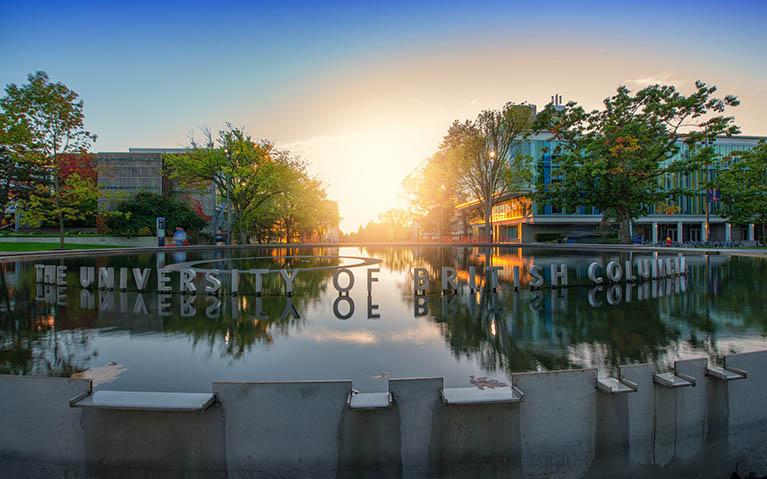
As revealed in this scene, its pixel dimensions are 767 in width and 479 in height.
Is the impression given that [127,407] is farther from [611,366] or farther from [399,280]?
[399,280]

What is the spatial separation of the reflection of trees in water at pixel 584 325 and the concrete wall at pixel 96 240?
4853cm

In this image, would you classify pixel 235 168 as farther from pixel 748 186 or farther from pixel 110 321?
pixel 748 186

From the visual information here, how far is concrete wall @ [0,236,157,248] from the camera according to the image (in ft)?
153

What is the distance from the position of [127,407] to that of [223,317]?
603 cm

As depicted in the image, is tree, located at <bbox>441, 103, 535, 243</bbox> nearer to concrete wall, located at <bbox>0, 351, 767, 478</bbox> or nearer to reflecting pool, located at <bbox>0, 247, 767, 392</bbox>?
reflecting pool, located at <bbox>0, 247, 767, 392</bbox>

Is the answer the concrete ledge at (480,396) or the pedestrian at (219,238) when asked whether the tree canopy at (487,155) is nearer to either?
the pedestrian at (219,238)

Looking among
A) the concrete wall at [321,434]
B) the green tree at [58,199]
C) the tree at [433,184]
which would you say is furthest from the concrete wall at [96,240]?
the concrete wall at [321,434]

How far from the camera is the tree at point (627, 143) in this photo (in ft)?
118

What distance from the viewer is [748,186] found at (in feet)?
167

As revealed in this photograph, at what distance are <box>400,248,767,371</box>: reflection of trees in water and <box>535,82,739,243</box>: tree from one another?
2710 cm

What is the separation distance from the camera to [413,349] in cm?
668

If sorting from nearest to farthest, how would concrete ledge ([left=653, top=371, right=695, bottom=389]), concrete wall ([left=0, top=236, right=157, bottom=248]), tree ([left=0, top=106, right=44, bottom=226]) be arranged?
concrete ledge ([left=653, top=371, right=695, bottom=389]), tree ([left=0, top=106, right=44, bottom=226]), concrete wall ([left=0, top=236, right=157, bottom=248])

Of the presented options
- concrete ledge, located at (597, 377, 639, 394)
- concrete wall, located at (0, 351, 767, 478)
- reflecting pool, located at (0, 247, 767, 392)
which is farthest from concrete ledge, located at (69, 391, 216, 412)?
concrete ledge, located at (597, 377, 639, 394)

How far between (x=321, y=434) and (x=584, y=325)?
6470mm
